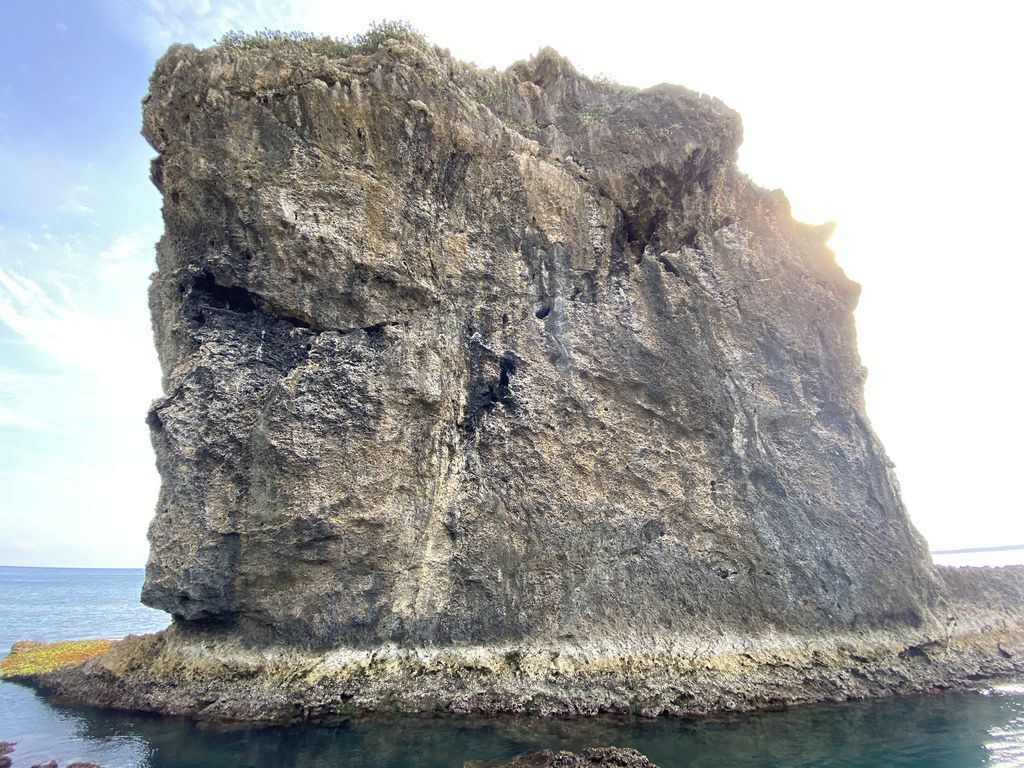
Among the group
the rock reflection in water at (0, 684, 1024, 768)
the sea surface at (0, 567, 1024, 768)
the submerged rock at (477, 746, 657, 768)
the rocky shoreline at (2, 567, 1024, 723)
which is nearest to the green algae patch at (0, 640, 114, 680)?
the rocky shoreline at (2, 567, 1024, 723)

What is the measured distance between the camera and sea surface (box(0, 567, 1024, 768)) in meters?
11.4

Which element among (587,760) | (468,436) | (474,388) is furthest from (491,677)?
(474,388)

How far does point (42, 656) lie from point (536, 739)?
2082 centimetres

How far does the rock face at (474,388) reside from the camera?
15070mm

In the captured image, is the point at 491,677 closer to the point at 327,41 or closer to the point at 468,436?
the point at 468,436

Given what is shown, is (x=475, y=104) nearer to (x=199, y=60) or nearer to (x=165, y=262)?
(x=199, y=60)

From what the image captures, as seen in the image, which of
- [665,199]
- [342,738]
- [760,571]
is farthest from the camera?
[665,199]

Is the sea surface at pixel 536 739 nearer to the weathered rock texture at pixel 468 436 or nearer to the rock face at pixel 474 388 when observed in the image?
the weathered rock texture at pixel 468 436

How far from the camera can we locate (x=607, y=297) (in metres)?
18.2

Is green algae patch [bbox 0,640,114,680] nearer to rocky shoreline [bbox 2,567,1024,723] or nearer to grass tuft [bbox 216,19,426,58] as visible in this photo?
rocky shoreline [bbox 2,567,1024,723]

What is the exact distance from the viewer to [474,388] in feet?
55.6

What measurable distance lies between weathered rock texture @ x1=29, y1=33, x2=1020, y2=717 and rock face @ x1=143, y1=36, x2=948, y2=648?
0.07 meters

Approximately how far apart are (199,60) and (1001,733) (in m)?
25.8

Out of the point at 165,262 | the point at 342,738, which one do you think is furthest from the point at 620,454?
the point at 165,262
